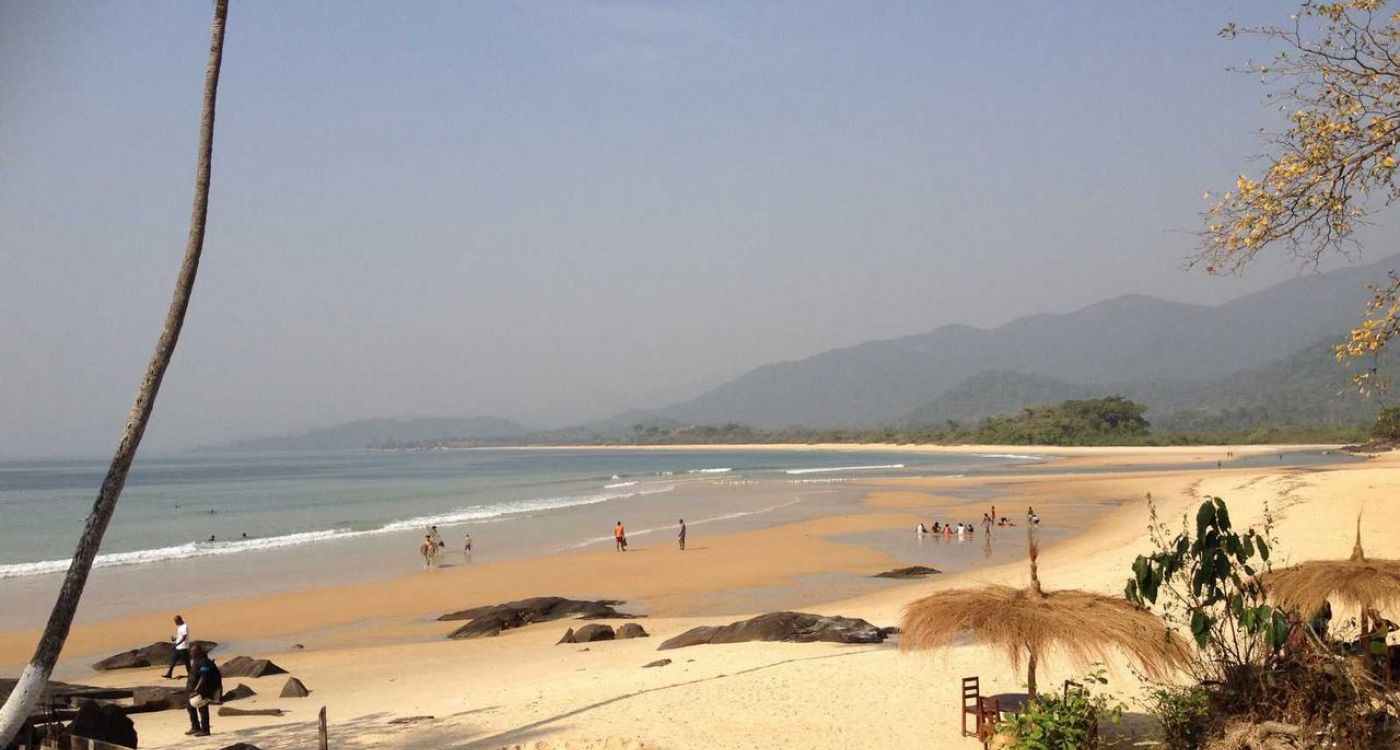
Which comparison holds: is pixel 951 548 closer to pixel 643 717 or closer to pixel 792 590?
pixel 792 590

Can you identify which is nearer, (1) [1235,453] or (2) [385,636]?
(2) [385,636]

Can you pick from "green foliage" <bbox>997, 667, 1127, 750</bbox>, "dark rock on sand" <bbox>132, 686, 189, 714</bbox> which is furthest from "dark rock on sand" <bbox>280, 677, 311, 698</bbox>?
"green foliage" <bbox>997, 667, 1127, 750</bbox>

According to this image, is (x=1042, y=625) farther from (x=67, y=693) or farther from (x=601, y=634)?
(x=67, y=693)

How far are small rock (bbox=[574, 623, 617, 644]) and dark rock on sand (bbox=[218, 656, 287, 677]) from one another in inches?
185

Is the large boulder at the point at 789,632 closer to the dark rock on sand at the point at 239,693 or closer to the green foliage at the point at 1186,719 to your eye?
the dark rock on sand at the point at 239,693

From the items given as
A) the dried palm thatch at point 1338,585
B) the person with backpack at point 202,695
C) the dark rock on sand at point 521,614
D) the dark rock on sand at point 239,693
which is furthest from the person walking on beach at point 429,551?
the dried palm thatch at point 1338,585

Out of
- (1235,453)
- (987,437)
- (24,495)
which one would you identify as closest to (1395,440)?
(1235,453)

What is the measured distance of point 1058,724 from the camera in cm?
801

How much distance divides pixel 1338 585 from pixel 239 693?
513 inches

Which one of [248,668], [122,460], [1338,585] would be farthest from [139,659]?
[1338,585]

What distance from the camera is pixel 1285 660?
7.28 meters

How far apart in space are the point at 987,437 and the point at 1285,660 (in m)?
136

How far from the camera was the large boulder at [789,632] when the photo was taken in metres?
14.8

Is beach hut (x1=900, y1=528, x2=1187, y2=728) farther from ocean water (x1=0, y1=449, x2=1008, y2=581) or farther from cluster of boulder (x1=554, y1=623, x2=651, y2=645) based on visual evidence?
ocean water (x1=0, y1=449, x2=1008, y2=581)
